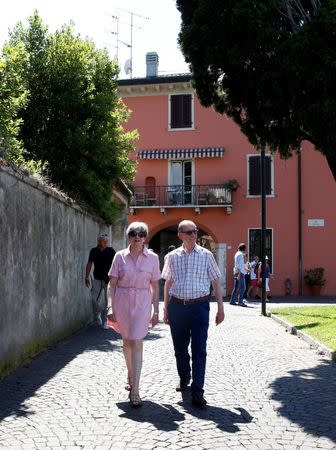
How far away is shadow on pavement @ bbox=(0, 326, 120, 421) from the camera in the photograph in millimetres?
5784

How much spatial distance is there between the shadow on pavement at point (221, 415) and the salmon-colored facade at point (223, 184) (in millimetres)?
24545

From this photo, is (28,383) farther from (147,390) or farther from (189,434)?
(189,434)

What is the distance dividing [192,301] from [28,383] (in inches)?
78.9

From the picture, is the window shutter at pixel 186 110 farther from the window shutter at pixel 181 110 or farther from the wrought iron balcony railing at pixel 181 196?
the wrought iron balcony railing at pixel 181 196

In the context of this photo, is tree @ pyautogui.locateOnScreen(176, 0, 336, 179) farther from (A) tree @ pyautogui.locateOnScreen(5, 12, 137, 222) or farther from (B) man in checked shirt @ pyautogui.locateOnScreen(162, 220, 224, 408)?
(B) man in checked shirt @ pyautogui.locateOnScreen(162, 220, 224, 408)

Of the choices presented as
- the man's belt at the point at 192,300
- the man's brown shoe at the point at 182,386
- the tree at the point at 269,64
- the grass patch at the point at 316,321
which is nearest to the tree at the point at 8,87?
the man's belt at the point at 192,300

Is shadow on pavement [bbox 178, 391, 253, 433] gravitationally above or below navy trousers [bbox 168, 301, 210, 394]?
below

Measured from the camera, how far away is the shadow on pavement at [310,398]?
521 cm

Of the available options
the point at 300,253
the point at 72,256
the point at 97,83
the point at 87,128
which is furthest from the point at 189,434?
the point at 300,253

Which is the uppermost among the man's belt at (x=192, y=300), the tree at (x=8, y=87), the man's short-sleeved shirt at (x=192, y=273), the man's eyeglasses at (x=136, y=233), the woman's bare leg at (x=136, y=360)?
the tree at (x=8, y=87)

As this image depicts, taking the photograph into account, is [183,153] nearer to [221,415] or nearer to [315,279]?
[315,279]

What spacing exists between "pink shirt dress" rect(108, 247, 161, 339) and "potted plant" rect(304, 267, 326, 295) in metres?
24.2

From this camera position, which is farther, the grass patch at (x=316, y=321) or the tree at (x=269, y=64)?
the grass patch at (x=316, y=321)

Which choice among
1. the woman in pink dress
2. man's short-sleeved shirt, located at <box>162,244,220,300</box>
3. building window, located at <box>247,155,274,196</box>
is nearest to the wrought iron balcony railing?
building window, located at <box>247,155,274,196</box>
